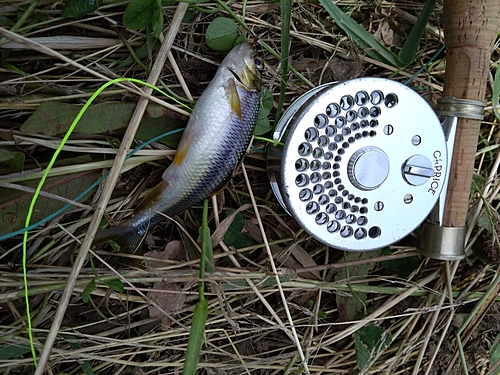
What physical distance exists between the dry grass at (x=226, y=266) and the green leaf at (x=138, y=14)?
0.29ft

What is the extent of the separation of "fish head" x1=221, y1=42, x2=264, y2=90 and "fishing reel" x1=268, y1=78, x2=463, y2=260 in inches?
5.3

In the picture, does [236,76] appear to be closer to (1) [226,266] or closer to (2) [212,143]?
(2) [212,143]

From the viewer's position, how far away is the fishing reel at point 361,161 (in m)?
1.05

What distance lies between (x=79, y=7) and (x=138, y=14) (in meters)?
0.14

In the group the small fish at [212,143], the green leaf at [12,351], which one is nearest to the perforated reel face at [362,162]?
the small fish at [212,143]

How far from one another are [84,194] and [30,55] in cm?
35

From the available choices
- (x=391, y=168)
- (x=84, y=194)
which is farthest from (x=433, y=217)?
(x=84, y=194)

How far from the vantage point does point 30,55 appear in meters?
1.05

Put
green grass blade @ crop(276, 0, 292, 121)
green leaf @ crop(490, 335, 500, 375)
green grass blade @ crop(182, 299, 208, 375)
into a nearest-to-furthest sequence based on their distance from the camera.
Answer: green grass blade @ crop(182, 299, 208, 375)
green grass blade @ crop(276, 0, 292, 121)
green leaf @ crop(490, 335, 500, 375)

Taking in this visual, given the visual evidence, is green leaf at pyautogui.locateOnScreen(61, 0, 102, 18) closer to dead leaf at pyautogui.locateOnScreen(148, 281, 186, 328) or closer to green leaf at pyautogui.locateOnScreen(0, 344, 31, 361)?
dead leaf at pyautogui.locateOnScreen(148, 281, 186, 328)

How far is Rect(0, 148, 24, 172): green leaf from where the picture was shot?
96 cm

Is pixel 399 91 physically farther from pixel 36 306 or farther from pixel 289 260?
pixel 36 306

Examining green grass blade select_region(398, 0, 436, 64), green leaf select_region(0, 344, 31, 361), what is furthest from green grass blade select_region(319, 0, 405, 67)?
green leaf select_region(0, 344, 31, 361)

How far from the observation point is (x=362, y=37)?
1.18 meters
